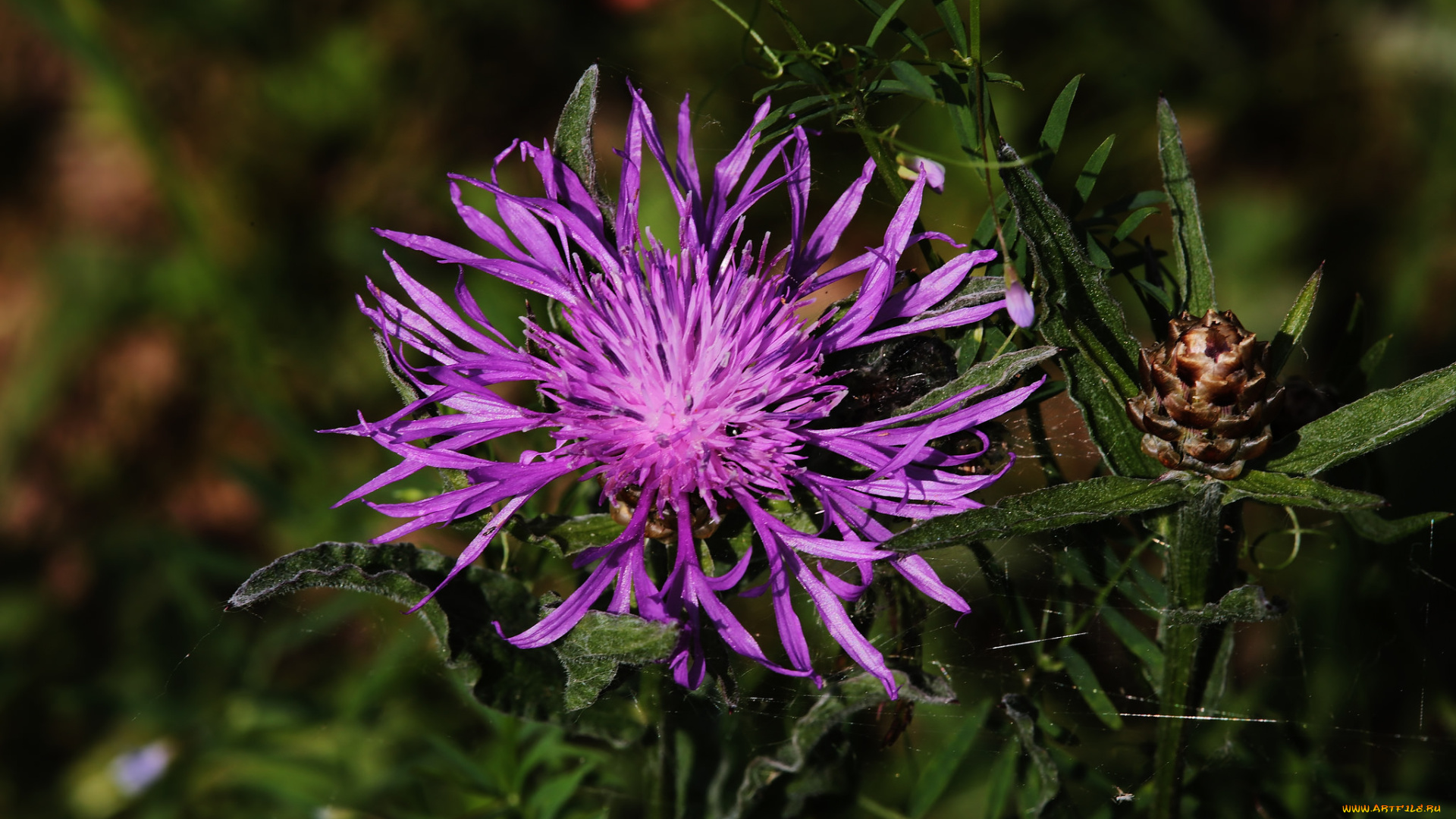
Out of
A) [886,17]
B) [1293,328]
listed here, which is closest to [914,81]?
[886,17]

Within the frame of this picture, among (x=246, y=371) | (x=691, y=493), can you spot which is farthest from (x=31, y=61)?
(x=691, y=493)

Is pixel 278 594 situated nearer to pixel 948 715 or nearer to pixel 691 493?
pixel 691 493

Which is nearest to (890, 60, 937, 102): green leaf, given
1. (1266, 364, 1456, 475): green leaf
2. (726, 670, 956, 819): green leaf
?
(1266, 364, 1456, 475): green leaf

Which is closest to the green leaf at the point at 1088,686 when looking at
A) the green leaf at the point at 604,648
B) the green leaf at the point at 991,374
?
the green leaf at the point at 991,374

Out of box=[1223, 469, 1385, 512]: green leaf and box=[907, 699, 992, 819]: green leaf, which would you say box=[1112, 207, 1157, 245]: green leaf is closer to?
box=[1223, 469, 1385, 512]: green leaf

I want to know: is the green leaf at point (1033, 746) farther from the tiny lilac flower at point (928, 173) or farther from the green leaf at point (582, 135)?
the green leaf at point (582, 135)

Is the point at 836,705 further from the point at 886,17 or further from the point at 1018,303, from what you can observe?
the point at 886,17
